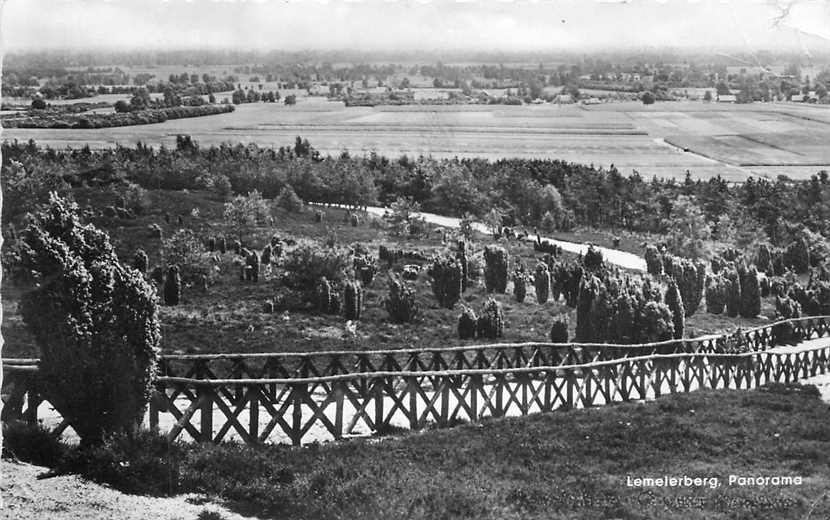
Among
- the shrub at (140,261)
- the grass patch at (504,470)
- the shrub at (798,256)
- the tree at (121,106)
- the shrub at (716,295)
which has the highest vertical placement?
the tree at (121,106)

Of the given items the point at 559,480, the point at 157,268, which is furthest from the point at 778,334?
the point at 157,268

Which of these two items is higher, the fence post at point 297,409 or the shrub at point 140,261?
the fence post at point 297,409

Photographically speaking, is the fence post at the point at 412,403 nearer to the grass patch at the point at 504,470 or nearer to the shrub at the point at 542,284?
the grass patch at the point at 504,470

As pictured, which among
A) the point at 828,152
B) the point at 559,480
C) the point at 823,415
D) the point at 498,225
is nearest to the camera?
the point at 559,480

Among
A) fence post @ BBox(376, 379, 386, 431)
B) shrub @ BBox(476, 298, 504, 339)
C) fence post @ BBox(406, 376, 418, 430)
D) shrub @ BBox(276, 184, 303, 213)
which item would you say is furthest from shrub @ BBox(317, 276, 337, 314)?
shrub @ BBox(276, 184, 303, 213)

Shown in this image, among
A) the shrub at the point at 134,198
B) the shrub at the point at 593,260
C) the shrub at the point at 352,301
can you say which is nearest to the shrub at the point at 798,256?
the shrub at the point at 593,260

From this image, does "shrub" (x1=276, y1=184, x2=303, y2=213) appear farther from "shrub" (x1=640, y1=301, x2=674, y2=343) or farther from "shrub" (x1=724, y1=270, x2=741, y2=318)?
"shrub" (x1=640, y1=301, x2=674, y2=343)

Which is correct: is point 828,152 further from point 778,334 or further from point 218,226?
point 218,226

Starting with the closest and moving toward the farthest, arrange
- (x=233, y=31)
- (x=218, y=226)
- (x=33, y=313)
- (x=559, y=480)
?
(x=33, y=313) < (x=559, y=480) < (x=233, y=31) < (x=218, y=226)
